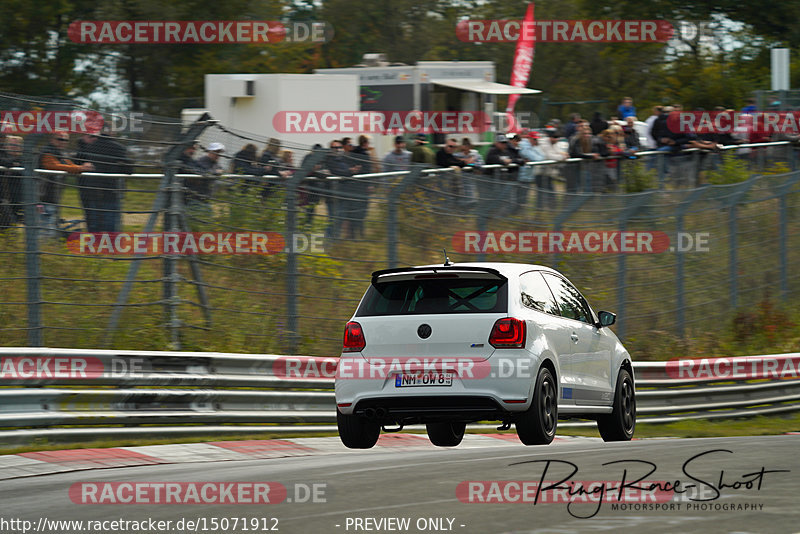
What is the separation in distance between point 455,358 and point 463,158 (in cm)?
1291

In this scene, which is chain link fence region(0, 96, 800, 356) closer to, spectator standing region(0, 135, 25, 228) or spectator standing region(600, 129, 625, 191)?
spectator standing region(0, 135, 25, 228)

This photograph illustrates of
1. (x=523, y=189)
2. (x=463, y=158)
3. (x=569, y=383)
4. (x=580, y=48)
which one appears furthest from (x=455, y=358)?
(x=580, y=48)

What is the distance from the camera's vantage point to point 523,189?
18.3m

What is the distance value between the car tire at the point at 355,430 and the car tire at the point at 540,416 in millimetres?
1416

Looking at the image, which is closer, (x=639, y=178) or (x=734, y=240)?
(x=734, y=240)

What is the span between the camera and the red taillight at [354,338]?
1099 cm

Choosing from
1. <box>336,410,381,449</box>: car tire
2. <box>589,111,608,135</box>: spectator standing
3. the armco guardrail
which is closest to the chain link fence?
the armco guardrail

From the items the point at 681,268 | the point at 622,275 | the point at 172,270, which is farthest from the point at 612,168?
the point at 172,270

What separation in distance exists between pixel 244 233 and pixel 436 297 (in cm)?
493

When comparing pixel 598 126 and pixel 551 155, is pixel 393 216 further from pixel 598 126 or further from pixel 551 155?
pixel 598 126

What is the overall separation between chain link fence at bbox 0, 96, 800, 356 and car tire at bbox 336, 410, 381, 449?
3.57 meters

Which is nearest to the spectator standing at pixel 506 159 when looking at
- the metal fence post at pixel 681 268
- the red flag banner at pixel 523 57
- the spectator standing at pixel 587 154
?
the spectator standing at pixel 587 154

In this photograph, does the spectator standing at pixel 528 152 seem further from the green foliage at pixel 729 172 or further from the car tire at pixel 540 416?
the car tire at pixel 540 416

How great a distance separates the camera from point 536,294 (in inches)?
448
